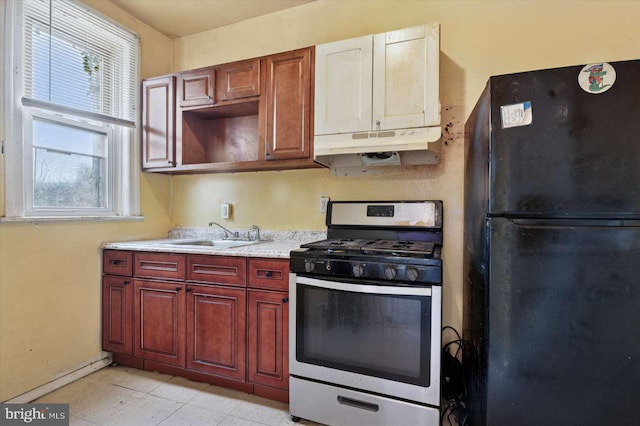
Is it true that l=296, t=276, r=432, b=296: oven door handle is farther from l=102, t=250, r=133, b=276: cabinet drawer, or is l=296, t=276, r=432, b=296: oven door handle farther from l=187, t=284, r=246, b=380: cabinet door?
l=102, t=250, r=133, b=276: cabinet drawer

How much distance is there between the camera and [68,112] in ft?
6.95

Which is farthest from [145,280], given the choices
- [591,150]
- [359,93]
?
[591,150]

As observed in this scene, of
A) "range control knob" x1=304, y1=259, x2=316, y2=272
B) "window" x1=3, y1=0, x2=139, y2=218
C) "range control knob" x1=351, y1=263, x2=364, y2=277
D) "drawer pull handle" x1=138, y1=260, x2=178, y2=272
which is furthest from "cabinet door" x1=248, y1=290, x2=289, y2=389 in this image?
"window" x1=3, y1=0, x2=139, y2=218

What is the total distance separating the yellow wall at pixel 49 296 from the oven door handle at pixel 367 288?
1650 millimetres

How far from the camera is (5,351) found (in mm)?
1812

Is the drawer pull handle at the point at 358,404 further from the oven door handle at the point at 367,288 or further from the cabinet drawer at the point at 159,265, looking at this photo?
the cabinet drawer at the point at 159,265

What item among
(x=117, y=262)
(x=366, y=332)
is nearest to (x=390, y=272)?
(x=366, y=332)

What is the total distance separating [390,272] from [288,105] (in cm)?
132

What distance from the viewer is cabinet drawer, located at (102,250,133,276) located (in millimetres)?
2229

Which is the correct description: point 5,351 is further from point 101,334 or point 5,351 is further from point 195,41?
point 195,41

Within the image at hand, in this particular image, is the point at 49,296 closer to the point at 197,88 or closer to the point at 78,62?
the point at 78,62

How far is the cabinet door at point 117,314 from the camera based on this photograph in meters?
2.22

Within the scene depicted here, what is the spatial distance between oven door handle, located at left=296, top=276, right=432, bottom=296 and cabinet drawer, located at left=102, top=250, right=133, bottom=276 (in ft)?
4.42

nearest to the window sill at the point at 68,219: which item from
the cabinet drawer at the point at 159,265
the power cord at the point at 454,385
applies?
the cabinet drawer at the point at 159,265
